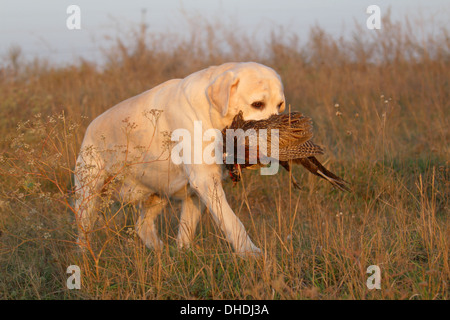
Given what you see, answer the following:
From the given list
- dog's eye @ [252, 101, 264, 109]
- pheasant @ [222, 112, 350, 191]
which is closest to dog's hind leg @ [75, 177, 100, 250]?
pheasant @ [222, 112, 350, 191]

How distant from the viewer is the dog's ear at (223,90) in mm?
3244

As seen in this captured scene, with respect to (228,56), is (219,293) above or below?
below

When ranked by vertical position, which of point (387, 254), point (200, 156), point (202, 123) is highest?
point (202, 123)

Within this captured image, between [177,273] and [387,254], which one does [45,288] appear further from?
[387,254]

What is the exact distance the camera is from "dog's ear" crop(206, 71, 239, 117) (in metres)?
3.24

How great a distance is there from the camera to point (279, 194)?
3.51 meters

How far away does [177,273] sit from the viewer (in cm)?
283

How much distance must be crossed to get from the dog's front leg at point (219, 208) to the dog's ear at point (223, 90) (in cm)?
41

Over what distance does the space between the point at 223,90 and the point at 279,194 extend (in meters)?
0.81

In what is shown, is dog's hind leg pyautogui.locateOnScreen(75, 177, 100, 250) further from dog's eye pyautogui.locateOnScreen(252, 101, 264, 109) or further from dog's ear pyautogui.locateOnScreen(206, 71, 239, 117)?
dog's eye pyautogui.locateOnScreen(252, 101, 264, 109)

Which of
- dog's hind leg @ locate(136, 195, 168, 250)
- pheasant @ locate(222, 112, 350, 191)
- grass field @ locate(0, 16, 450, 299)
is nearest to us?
grass field @ locate(0, 16, 450, 299)

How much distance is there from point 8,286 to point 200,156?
139 cm

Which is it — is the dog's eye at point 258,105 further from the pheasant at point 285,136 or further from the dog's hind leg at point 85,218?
the dog's hind leg at point 85,218
